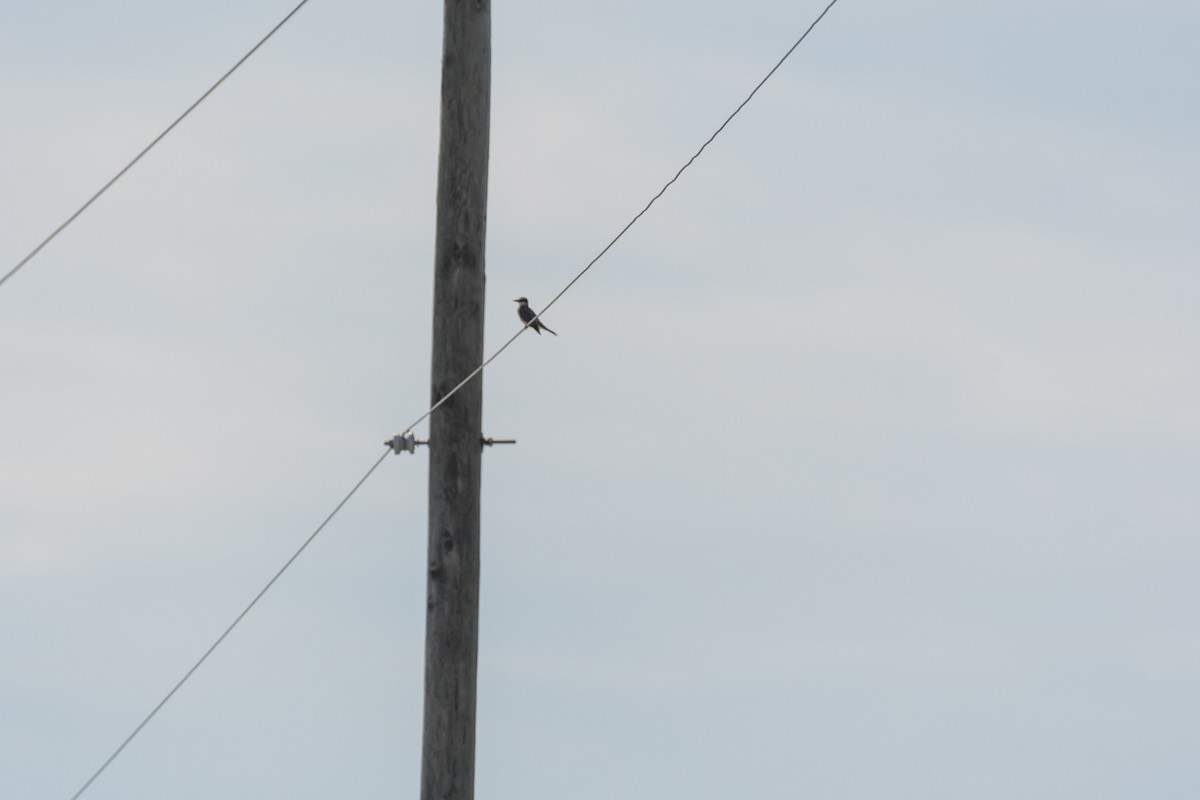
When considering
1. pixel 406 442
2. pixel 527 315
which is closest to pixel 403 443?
pixel 406 442

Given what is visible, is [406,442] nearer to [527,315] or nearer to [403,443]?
[403,443]

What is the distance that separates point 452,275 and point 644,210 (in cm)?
183

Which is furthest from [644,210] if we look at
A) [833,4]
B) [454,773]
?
[454,773]

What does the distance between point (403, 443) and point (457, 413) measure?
1.56 ft

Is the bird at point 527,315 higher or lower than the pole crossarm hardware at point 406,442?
higher

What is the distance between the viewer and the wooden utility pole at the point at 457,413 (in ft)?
26.8

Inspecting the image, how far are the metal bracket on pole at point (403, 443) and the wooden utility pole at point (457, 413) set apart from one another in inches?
10.2

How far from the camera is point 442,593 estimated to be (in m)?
8.27

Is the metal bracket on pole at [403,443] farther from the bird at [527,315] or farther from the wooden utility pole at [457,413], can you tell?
the bird at [527,315]

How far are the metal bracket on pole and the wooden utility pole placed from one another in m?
0.26

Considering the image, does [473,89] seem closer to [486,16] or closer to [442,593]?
[486,16]

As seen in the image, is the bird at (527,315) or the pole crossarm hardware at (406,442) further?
the bird at (527,315)

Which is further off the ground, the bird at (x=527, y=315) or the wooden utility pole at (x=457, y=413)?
the bird at (x=527, y=315)

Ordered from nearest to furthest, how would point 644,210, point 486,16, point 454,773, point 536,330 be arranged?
point 454,773 → point 486,16 → point 644,210 → point 536,330
